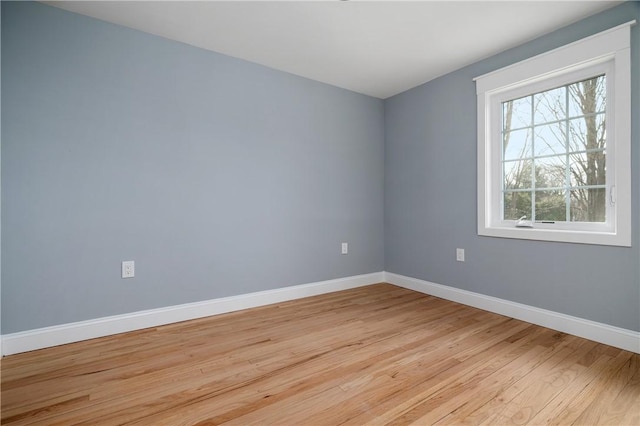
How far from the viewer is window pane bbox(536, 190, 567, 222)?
89.7 inches

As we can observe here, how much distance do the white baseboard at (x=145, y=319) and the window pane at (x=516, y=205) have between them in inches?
71.7

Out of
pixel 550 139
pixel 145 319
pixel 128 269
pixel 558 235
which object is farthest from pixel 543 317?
pixel 128 269

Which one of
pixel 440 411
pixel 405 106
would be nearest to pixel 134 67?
pixel 405 106

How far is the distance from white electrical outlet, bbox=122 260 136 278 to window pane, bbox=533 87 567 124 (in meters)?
3.38

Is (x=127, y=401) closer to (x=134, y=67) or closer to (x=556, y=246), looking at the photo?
(x=134, y=67)

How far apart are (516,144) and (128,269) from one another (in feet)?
10.8

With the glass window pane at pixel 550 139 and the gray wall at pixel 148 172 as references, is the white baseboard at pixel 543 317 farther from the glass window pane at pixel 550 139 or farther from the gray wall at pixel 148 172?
the glass window pane at pixel 550 139

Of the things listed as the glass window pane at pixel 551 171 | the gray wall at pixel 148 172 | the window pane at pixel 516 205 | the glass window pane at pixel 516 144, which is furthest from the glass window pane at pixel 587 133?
the gray wall at pixel 148 172

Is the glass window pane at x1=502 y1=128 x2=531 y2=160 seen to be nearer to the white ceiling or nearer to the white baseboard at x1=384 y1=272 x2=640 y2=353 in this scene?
the white ceiling

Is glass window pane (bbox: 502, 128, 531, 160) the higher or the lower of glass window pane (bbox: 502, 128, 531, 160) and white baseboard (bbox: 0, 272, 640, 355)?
the higher

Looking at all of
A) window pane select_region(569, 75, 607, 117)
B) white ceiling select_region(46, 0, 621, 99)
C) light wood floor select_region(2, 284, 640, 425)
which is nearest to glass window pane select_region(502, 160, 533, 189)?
window pane select_region(569, 75, 607, 117)

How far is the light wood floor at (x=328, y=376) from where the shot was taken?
131cm

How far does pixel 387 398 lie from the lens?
1.42m

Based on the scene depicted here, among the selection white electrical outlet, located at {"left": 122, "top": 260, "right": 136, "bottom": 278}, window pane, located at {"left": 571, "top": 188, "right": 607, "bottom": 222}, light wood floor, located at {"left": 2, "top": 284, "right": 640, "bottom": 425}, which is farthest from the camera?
white electrical outlet, located at {"left": 122, "top": 260, "right": 136, "bottom": 278}
